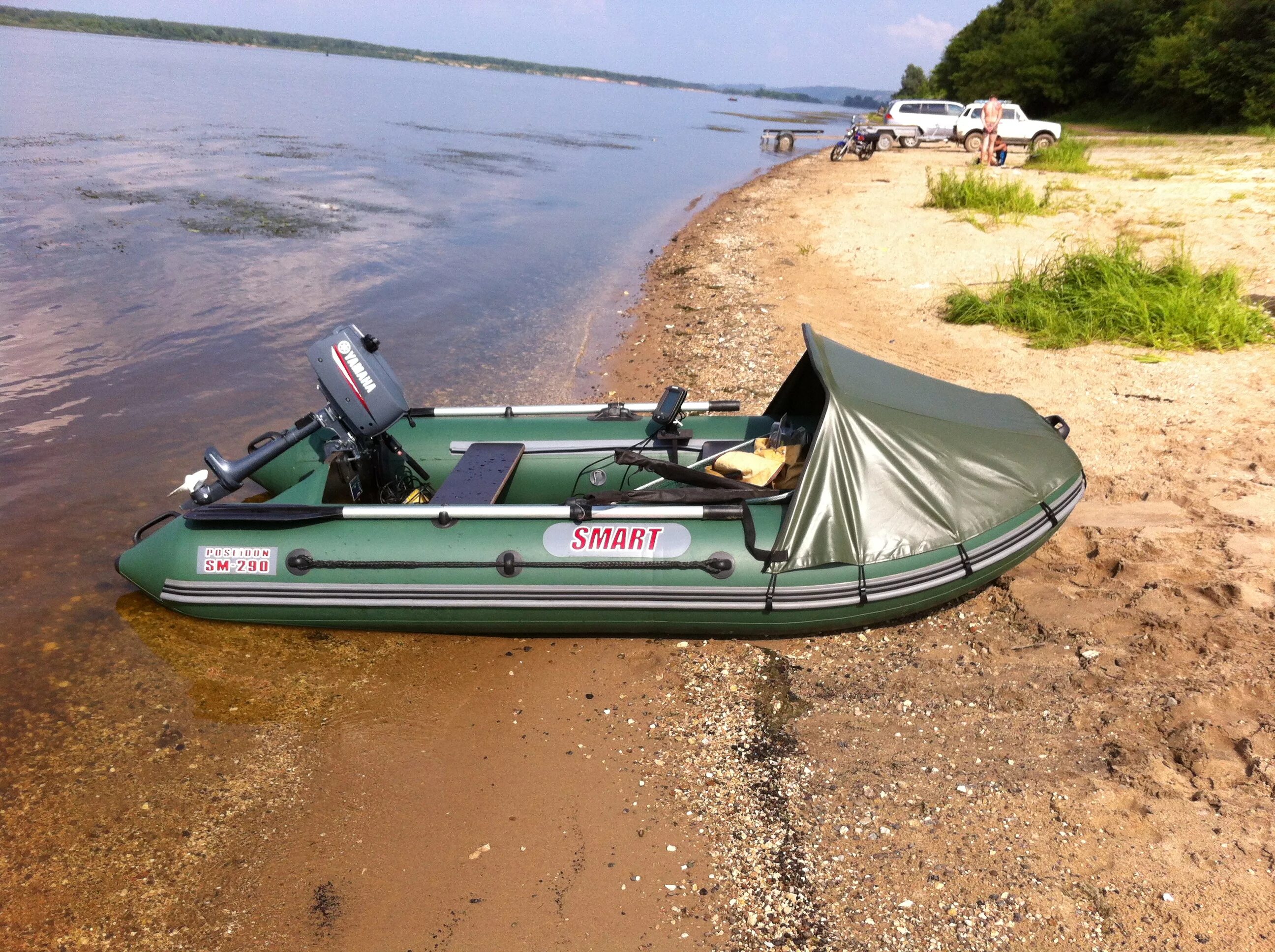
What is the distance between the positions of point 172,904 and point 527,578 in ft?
6.99

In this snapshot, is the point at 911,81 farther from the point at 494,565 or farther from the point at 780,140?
the point at 494,565

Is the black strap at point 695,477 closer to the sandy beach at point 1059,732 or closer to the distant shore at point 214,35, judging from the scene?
the sandy beach at point 1059,732

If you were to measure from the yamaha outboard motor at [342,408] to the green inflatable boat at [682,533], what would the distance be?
0.05 ft

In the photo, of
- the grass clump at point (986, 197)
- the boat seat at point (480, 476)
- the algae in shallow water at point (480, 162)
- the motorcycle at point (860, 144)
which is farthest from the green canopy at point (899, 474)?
the motorcycle at point (860, 144)

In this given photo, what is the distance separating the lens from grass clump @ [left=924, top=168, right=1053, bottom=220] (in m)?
12.7

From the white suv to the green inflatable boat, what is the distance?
2589 centimetres

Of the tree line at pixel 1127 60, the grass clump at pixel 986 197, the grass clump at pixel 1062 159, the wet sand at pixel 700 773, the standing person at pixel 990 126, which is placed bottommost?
the wet sand at pixel 700 773

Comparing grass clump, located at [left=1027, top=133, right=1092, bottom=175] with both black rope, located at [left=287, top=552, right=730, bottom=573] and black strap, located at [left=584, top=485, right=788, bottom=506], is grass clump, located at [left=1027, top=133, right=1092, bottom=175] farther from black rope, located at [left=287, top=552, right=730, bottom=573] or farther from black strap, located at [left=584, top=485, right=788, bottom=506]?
black rope, located at [left=287, top=552, right=730, bottom=573]

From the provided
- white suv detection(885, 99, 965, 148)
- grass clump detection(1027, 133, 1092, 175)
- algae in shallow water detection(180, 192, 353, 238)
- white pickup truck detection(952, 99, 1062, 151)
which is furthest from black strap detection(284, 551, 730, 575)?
white suv detection(885, 99, 965, 148)

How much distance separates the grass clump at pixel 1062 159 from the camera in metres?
17.0

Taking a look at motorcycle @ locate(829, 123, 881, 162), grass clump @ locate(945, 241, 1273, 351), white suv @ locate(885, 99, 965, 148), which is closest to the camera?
grass clump @ locate(945, 241, 1273, 351)

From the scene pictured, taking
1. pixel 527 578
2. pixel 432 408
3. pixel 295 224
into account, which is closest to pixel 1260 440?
pixel 527 578

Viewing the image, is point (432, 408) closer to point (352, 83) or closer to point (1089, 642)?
point (1089, 642)

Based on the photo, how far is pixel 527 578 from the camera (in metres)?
4.54
